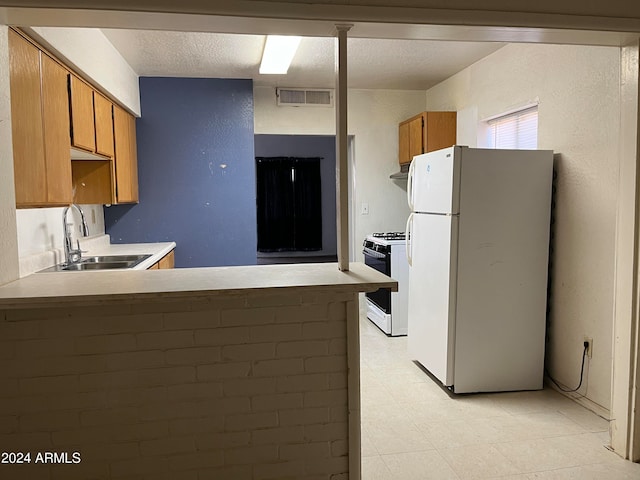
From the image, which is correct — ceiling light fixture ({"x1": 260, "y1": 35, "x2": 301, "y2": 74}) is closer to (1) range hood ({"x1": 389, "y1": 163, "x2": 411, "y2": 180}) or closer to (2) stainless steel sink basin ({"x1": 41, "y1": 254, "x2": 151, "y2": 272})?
(1) range hood ({"x1": 389, "y1": 163, "x2": 411, "y2": 180})

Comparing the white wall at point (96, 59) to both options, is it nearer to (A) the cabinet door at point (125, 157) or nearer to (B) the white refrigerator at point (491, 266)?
(A) the cabinet door at point (125, 157)

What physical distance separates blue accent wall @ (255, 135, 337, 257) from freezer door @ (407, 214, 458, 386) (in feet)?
16.6

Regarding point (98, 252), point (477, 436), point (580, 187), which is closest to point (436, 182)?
point (580, 187)

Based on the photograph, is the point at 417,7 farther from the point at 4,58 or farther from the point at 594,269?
the point at 594,269

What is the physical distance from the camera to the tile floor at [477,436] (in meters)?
2.29

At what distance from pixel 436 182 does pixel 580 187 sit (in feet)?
2.94

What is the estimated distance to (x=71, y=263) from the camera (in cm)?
324

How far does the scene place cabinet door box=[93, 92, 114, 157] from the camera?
330 cm

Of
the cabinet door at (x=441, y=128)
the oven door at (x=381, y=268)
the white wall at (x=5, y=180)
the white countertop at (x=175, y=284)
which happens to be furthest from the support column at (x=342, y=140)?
the cabinet door at (x=441, y=128)

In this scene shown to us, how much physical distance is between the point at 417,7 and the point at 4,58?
161 centimetres

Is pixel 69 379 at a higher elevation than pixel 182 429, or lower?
higher

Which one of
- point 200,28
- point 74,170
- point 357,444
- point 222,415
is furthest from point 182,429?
point 74,170

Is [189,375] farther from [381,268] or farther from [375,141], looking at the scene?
[375,141]

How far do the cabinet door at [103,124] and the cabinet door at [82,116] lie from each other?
109 millimetres
